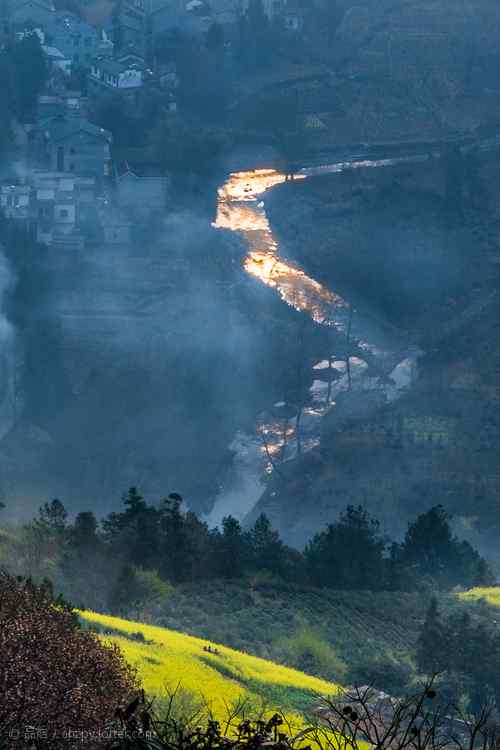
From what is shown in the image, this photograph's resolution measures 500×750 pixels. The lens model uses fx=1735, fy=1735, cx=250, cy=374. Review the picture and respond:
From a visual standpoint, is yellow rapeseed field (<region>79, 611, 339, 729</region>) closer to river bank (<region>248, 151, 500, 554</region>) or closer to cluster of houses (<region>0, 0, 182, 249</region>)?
river bank (<region>248, 151, 500, 554</region>)

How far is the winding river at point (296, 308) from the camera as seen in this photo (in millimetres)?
41156

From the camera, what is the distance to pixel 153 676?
19.7 metres

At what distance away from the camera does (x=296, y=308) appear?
50.4m

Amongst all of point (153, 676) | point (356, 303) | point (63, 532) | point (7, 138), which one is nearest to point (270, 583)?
point (63, 532)

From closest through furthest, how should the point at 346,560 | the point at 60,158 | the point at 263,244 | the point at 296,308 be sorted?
the point at 346,560 < the point at 296,308 < the point at 263,244 < the point at 60,158

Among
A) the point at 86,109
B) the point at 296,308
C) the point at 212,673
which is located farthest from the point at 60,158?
the point at 212,673

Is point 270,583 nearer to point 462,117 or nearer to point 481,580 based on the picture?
point 481,580

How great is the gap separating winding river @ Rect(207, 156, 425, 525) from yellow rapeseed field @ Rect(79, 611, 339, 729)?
15.6m

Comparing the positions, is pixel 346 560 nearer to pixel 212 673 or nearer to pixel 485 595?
pixel 485 595

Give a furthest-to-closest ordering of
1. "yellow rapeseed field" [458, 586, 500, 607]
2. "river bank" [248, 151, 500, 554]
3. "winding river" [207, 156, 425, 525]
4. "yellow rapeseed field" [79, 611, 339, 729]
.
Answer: "winding river" [207, 156, 425, 525] < "river bank" [248, 151, 500, 554] < "yellow rapeseed field" [458, 586, 500, 607] < "yellow rapeseed field" [79, 611, 339, 729]

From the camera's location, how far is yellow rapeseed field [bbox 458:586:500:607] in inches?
1148

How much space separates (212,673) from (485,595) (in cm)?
957

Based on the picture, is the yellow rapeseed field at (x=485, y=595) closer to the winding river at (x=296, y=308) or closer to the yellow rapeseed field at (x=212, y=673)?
the yellow rapeseed field at (x=212, y=673)

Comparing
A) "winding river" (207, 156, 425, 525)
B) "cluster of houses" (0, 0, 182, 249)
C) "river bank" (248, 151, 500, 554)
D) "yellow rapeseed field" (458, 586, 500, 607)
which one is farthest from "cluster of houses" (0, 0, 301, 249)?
"yellow rapeseed field" (458, 586, 500, 607)
